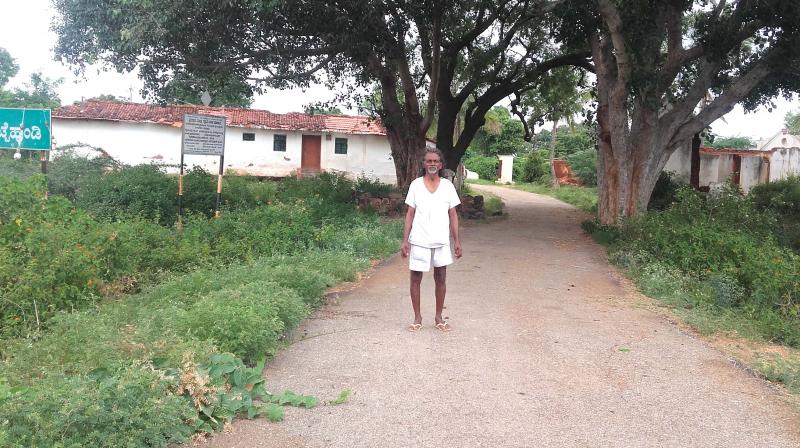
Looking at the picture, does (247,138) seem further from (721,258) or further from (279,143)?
(721,258)

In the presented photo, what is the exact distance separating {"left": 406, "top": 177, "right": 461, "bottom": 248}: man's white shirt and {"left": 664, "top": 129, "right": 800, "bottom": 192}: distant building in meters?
18.8

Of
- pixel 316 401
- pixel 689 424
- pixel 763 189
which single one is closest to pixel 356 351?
pixel 316 401

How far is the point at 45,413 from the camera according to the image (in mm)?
3320

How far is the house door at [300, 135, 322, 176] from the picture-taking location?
109 ft

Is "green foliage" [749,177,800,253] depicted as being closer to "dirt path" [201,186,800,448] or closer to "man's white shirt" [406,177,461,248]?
"dirt path" [201,186,800,448]

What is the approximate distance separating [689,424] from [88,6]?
1284 centimetres

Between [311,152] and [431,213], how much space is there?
90.8 feet

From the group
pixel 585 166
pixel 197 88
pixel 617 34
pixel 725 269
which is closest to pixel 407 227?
pixel 725 269

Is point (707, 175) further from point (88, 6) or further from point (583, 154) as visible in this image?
point (88, 6)

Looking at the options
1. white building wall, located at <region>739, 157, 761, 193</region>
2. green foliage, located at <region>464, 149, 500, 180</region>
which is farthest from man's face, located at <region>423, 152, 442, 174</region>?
green foliage, located at <region>464, 149, 500, 180</region>

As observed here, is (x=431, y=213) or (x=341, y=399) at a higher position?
(x=431, y=213)

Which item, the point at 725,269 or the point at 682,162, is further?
the point at 682,162

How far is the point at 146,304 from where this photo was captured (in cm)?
694

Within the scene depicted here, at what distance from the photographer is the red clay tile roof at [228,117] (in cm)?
3025
